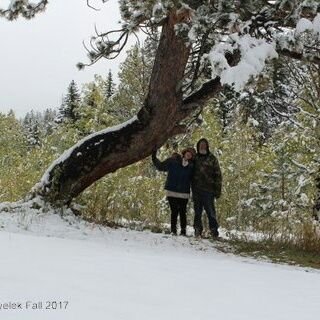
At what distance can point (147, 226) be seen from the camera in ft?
30.2

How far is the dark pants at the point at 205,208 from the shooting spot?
8969 mm

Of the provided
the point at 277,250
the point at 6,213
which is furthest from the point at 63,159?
the point at 277,250

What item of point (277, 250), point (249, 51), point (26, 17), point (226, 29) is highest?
point (26, 17)

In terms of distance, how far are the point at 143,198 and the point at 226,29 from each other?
317 inches

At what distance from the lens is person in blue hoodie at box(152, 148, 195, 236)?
29.9 feet

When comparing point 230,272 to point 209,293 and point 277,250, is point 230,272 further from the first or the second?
point 277,250

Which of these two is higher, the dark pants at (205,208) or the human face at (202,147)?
the human face at (202,147)

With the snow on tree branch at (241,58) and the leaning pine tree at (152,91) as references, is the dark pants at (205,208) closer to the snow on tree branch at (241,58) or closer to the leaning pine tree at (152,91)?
the leaning pine tree at (152,91)

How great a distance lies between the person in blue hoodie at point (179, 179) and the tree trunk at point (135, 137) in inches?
24.4

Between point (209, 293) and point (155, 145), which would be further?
point (155, 145)

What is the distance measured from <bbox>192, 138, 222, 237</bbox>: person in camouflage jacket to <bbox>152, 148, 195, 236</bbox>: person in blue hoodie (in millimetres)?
117

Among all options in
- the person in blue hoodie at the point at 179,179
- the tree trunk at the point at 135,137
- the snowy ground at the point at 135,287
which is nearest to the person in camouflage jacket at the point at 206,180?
the person in blue hoodie at the point at 179,179

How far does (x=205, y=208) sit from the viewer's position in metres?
9.06

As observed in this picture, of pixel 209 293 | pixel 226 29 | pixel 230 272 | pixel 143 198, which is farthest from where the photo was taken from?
pixel 143 198
